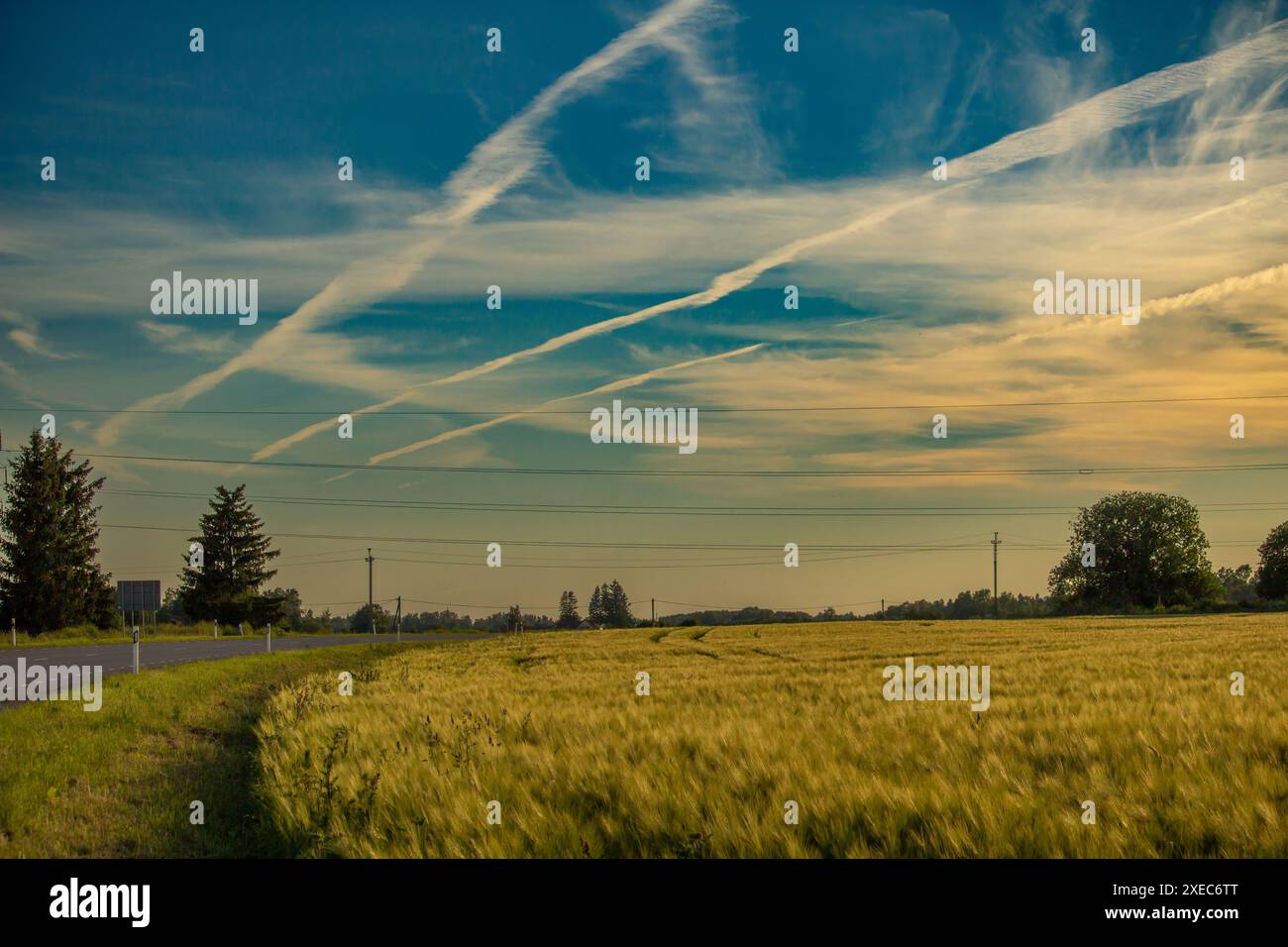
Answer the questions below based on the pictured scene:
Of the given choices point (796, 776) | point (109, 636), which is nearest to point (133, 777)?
point (796, 776)

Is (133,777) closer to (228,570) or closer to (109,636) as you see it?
(109,636)

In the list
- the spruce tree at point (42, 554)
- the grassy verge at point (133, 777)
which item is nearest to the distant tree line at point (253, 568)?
the spruce tree at point (42, 554)

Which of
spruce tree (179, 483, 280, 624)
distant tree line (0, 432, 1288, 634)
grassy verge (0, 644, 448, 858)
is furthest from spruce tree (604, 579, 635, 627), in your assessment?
grassy verge (0, 644, 448, 858)

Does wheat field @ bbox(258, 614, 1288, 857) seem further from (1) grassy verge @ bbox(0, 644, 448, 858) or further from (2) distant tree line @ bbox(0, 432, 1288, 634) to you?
(2) distant tree line @ bbox(0, 432, 1288, 634)

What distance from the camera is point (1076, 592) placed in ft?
374

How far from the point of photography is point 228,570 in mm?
88625

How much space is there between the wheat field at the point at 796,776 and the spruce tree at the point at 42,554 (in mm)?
58388

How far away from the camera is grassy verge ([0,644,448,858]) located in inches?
411
